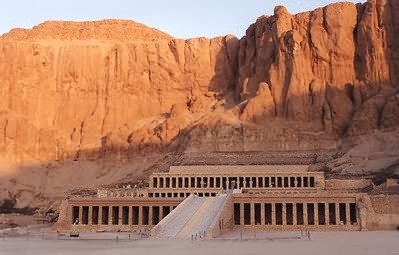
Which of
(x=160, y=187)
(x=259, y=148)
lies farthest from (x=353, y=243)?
(x=259, y=148)

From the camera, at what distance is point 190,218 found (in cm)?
4625

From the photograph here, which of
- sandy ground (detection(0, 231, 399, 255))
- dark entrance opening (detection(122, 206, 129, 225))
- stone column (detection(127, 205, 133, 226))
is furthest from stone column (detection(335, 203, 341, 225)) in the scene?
dark entrance opening (detection(122, 206, 129, 225))

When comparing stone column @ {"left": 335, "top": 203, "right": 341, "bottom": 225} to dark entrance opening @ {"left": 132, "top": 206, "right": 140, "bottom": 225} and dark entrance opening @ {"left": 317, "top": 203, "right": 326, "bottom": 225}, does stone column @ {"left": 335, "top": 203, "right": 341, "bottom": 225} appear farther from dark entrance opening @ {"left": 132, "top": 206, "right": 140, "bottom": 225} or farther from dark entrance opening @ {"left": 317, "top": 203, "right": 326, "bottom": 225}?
dark entrance opening @ {"left": 132, "top": 206, "right": 140, "bottom": 225}

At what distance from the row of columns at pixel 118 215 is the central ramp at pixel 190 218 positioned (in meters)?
3.76

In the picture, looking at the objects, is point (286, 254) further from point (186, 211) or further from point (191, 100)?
point (191, 100)

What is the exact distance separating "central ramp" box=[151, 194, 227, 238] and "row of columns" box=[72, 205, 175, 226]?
376 cm

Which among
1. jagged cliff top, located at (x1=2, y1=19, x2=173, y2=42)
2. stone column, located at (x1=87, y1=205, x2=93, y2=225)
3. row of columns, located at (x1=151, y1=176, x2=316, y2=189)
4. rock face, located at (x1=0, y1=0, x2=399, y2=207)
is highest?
jagged cliff top, located at (x1=2, y1=19, x2=173, y2=42)

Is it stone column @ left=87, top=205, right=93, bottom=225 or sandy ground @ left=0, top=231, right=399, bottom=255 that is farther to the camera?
stone column @ left=87, top=205, right=93, bottom=225

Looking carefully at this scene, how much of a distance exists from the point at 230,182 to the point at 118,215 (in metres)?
24.6

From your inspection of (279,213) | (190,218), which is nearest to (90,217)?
(190,218)

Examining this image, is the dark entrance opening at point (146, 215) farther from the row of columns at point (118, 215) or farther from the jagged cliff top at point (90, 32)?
the jagged cliff top at point (90, 32)

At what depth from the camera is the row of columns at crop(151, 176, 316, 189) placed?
74812 mm

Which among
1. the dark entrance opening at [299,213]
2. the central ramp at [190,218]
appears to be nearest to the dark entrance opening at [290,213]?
the dark entrance opening at [299,213]

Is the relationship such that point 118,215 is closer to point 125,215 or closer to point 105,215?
point 125,215
